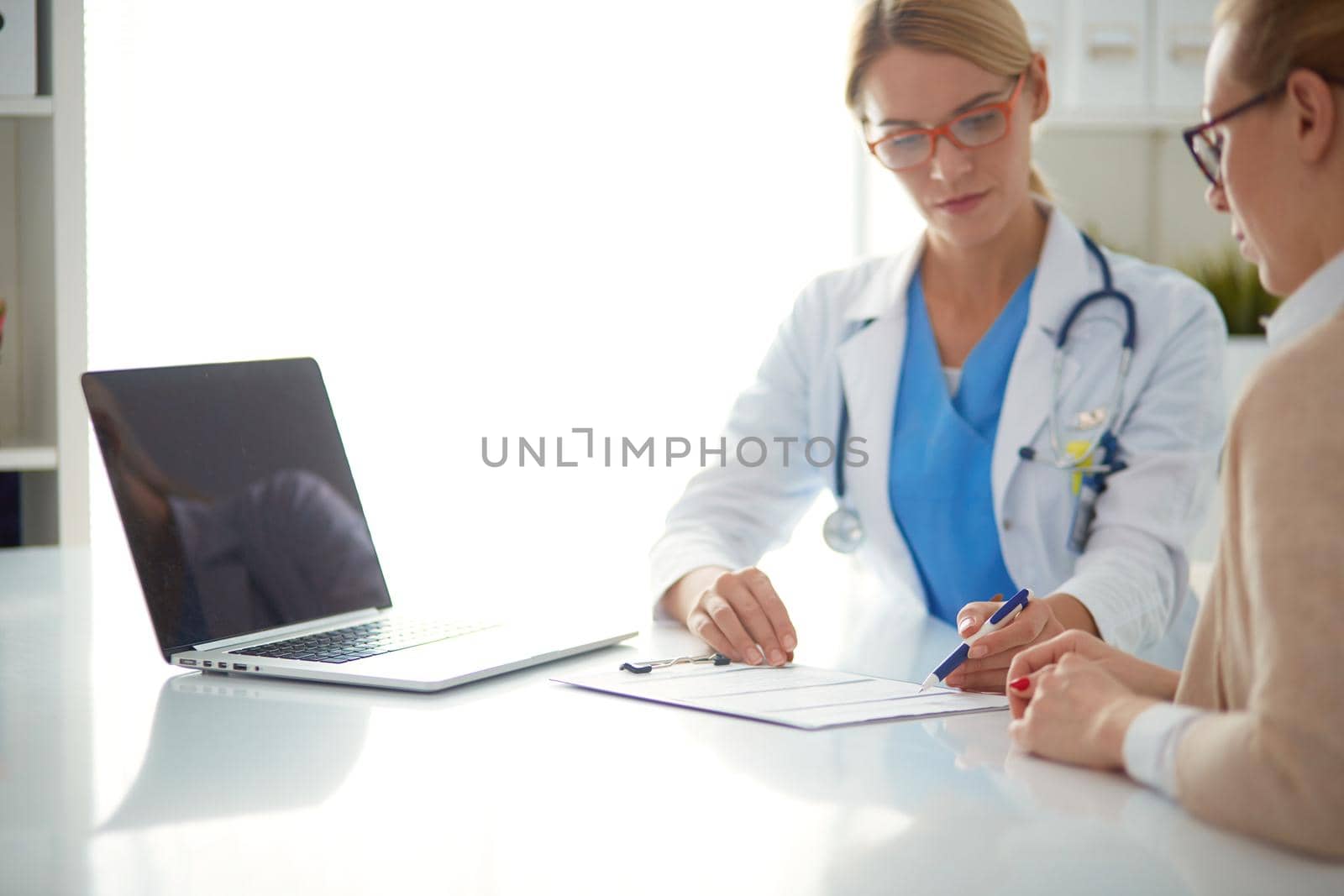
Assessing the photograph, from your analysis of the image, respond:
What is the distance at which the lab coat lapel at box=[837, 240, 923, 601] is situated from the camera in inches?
70.2

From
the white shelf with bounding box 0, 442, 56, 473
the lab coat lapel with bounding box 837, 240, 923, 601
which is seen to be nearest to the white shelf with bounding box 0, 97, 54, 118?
the white shelf with bounding box 0, 442, 56, 473

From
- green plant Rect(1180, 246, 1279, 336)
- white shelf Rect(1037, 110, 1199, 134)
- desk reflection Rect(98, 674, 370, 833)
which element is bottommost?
desk reflection Rect(98, 674, 370, 833)

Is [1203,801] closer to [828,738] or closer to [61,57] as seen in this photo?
[828,738]

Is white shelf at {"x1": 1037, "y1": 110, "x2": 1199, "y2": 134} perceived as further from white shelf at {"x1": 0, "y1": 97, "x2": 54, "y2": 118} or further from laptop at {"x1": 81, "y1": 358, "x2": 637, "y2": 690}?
laptop at {"x1": 81, "y1": 358, "x2": 637, "y2": 690}

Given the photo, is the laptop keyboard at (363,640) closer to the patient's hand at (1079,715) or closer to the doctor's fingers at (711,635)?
the doctor's fingers at (711,635)

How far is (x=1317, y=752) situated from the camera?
0.69 meters

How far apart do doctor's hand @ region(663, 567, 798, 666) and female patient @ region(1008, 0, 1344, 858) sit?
317 mm

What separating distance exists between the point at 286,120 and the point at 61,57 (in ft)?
3.38

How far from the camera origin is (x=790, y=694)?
3.63 feet

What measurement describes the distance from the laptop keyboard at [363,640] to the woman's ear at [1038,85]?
97cm

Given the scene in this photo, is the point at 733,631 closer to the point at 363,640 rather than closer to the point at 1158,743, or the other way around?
the point at 363,640

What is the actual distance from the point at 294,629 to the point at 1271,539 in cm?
91

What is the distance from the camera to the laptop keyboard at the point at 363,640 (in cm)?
120

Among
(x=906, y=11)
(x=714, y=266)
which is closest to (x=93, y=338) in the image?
(x=714, y=266)
